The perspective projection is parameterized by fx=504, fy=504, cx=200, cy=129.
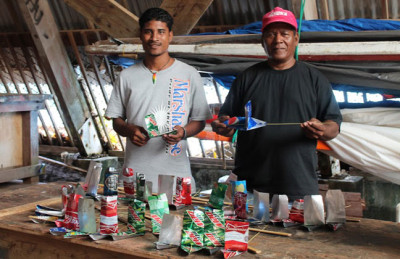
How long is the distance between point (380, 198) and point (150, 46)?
3.19 meters

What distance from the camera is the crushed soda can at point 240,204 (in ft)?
6.69

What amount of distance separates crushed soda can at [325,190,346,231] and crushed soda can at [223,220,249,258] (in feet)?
1.42

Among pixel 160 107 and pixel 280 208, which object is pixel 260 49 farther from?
pixel 280 208

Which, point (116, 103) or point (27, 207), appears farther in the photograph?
point (116, 103)

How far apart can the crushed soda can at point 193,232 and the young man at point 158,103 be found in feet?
3.06

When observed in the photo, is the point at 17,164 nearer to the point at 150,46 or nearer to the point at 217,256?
the point at 150,46

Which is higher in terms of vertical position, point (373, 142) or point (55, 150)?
point (373, 142)

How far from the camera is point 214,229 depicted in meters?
1.72

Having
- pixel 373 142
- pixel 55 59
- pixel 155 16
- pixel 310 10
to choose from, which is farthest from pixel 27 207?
pixel 55 59

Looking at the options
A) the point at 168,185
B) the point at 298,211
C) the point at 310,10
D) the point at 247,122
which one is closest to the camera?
the point at 298,211

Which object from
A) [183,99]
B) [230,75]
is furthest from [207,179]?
[183,99]

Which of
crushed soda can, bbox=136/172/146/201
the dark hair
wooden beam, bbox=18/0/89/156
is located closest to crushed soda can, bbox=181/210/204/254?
crushed soda can, bbox=136/172/146/201

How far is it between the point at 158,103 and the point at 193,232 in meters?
1.12

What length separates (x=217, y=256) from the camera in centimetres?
164
